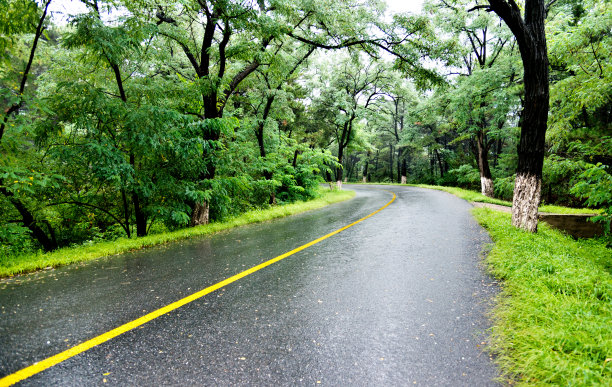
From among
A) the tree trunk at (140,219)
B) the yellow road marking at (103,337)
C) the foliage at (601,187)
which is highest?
the foliage at (601,187)

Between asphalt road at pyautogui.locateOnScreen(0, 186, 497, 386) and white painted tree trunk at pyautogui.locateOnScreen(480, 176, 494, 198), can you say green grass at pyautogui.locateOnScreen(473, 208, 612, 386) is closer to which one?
asphalt road at pyautogui.locateOnScreen(0, 186, 497, 386)

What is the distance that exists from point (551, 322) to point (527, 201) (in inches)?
214

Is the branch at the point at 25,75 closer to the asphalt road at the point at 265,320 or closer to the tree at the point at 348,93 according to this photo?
the asphalt road at the point at 265,320

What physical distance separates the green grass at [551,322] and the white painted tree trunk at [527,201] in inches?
99.2

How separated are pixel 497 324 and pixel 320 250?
10.6 ft

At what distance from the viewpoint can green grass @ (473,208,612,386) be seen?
6.08 ft

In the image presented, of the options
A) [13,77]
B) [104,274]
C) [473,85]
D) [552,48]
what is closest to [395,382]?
[104,274]

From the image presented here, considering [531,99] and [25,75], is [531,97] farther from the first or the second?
[25,75]

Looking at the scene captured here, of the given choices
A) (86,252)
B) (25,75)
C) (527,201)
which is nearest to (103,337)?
(86,252)

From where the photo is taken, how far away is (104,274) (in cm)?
423

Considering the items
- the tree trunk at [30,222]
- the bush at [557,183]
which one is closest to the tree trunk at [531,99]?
the bush at [557,183]

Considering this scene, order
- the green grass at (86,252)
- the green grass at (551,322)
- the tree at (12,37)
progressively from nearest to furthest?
the green grass at (551,322), the tree at (12,37), the green grass at (86,252)

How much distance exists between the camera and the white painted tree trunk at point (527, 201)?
661 centimetres

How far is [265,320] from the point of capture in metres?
2.77
